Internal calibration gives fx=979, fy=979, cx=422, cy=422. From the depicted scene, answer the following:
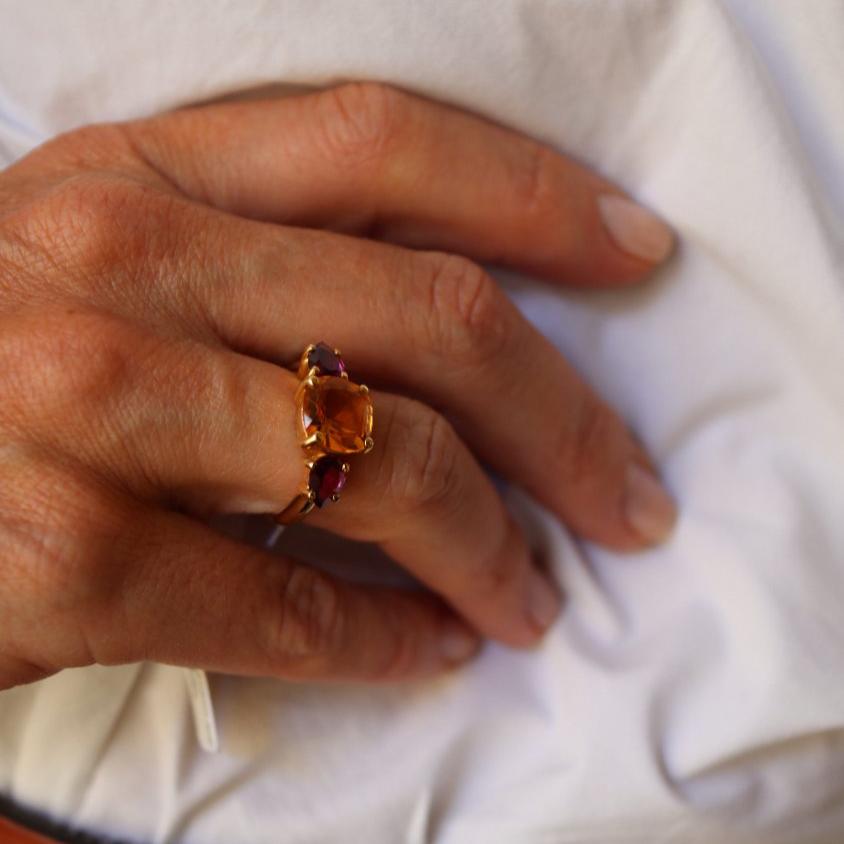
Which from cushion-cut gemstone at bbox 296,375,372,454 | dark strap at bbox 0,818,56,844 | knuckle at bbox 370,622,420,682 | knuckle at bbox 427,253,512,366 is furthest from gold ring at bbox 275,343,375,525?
dark strap at bbox 0,818,56,844

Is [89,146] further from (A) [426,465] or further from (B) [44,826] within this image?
(B) [44,826]

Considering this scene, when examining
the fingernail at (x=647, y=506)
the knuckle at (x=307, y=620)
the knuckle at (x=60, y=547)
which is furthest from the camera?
the fingernail at (x=647, y=506)

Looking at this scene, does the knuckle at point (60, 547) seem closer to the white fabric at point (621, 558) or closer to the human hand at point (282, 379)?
the human hand at point (282, 379)

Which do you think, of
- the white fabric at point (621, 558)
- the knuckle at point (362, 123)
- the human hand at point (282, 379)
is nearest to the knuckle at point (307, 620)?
the human hand at point (282, 379)

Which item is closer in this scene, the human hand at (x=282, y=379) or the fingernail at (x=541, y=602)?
the human hand at (x=282, y=379)

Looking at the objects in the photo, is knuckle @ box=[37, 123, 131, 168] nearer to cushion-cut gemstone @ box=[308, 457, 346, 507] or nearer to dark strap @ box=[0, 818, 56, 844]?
cushion-cut gemstone @ box=[308, 457, 346, 507]

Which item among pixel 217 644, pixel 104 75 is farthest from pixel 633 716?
pixel 104 75
